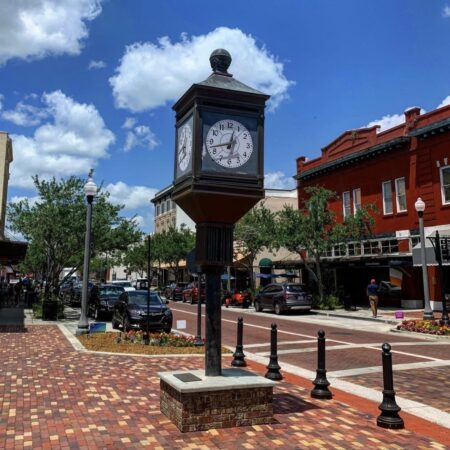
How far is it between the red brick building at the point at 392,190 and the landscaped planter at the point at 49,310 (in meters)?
16.6

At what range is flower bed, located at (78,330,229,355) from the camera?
1177 centimetres

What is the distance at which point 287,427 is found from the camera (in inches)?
225

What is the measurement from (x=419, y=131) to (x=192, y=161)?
904 inches

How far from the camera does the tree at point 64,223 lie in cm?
2089

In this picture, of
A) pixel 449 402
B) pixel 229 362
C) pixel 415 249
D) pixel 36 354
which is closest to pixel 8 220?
pixel 36 354

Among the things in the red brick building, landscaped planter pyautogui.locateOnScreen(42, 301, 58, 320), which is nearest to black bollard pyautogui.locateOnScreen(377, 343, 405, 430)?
landscaped planter pyautogui.locateOnScreen(42, 301, 58, 320)

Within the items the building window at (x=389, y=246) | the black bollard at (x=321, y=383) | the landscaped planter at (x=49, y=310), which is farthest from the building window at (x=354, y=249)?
the black bollard at (x=321, y=383)

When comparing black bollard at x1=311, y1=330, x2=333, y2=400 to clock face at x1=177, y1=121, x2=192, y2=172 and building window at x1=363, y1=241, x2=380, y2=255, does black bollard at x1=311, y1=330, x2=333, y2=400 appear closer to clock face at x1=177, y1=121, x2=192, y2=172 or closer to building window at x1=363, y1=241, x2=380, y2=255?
clock face at x1=177, y1=121, x2=192, y2=172

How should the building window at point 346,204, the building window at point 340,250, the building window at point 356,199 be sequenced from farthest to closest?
1. the building window at point 346,204
2. the building window at point 356,199
3. the building window at point 340,250

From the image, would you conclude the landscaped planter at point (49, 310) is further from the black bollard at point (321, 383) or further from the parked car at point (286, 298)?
the black bollard at point (321, 383)

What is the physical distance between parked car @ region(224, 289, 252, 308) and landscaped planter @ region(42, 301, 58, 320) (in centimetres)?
1464

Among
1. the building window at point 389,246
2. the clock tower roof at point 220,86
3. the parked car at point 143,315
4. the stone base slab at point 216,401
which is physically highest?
the building window at point 389,246

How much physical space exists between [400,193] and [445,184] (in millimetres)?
3257

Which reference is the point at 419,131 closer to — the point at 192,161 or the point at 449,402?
the point at 449,402
